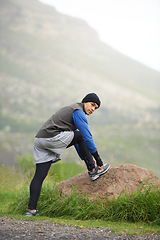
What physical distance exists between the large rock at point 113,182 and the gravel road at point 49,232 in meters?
0.88

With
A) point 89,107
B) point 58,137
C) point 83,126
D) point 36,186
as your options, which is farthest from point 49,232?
point 89,107

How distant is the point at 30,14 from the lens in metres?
78.9

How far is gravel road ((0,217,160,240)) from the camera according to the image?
303 centimetres

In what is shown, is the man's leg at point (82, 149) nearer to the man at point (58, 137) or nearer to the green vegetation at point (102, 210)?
the man at point (58, 137)

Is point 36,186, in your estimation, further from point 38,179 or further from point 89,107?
point 89,107

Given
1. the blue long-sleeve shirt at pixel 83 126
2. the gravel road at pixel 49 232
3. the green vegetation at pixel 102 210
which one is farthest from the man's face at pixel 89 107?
the gravel road at pixel 49 232

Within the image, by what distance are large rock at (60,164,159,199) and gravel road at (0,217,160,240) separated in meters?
0.88

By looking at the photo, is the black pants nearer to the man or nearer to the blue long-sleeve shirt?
the man

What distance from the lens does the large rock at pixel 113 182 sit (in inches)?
165

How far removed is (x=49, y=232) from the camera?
3.17 metres

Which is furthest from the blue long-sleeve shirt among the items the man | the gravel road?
the gravel road

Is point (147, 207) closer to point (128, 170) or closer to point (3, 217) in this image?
point (128, 170)

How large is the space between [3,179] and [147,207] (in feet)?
14.9

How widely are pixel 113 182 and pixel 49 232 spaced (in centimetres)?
143
